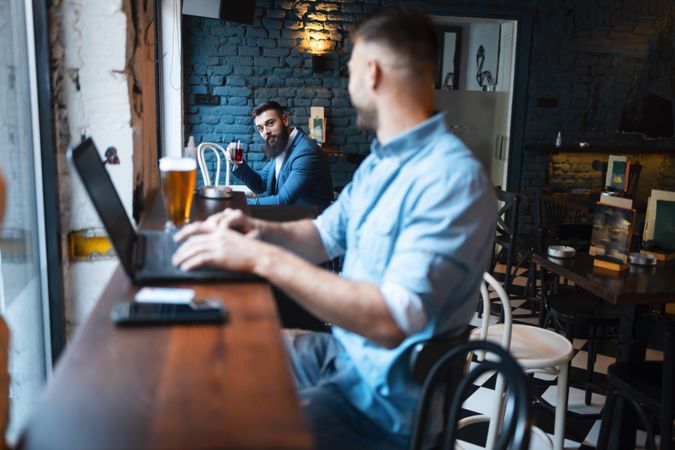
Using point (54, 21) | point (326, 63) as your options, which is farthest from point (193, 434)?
point (326, 63)

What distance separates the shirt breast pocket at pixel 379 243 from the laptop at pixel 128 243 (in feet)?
0.95

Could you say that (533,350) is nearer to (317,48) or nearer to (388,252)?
(388,252)

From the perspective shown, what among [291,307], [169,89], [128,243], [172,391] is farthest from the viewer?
[169,89]

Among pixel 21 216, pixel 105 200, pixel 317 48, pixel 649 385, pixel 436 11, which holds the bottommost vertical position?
pixel 649 385

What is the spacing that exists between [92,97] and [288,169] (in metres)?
2.08

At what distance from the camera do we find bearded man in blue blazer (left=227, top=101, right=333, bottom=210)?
11.9 feet

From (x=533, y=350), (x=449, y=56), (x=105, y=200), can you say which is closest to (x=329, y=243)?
(x=105, y=200)

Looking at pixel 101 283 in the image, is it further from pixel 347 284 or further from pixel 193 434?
pixel 193 434

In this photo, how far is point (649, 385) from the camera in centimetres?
212

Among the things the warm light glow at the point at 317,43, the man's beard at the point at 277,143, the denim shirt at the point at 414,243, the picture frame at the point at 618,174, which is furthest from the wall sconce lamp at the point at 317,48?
the denim shirt at the point at 414,243

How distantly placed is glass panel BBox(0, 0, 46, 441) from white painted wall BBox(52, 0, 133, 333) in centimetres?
8

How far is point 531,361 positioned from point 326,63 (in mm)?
4593

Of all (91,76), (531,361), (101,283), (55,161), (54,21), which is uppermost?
(54,21)

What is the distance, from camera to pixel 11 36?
5.09 ft
